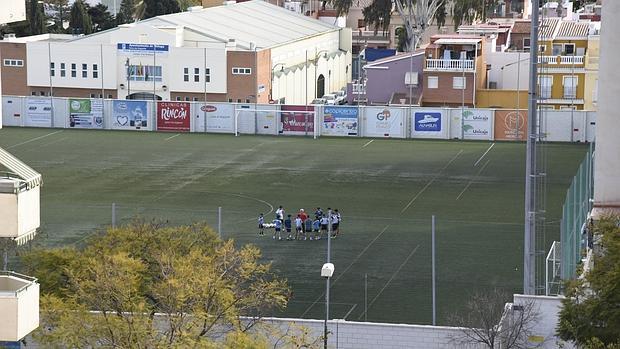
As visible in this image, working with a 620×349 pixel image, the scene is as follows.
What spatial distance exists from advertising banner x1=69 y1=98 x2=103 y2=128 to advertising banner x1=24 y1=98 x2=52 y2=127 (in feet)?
4.05

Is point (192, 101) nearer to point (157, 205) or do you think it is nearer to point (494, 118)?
point (494, 118)

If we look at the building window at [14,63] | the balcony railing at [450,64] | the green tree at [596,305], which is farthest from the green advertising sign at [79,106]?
the green tree at [596,305]

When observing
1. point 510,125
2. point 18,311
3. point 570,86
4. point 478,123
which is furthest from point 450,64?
point 18,311

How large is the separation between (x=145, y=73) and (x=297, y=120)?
499 inches

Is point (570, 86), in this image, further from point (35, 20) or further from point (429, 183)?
point (35, 20)

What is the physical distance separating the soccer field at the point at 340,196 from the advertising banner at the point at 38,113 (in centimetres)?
160

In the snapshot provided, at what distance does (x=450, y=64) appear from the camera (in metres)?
88.2

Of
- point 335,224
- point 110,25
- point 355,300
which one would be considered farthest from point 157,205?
point 110,25

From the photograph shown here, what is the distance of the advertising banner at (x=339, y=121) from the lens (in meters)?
82.9

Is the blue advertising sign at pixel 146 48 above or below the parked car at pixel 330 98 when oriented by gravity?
above

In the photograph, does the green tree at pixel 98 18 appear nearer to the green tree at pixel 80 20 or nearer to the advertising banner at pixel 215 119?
the green tree at pixel 80 20

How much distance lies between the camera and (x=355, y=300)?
42.0 m

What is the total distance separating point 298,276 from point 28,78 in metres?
51.9

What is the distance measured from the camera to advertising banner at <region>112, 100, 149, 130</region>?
85188 millimetres
